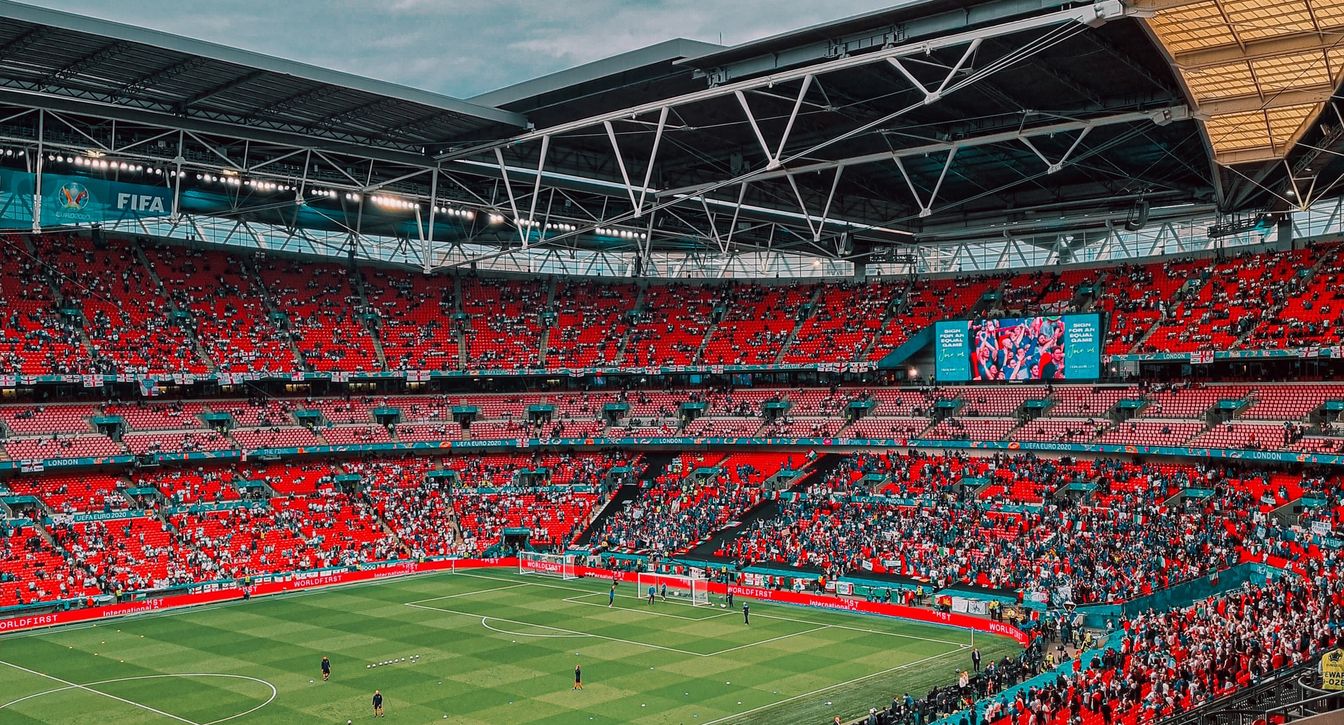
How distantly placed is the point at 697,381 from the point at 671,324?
190 inches

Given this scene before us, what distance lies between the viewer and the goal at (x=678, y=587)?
51.2 m

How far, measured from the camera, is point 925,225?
71.9 metres

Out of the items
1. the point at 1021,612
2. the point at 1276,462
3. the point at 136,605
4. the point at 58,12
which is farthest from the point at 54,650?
the point at 1276,462

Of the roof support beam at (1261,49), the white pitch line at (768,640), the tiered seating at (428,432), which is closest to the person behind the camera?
the roof support beam at (1261,49)

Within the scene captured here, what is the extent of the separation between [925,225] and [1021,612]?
109 ft

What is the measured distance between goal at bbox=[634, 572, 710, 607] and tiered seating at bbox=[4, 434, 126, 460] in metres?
27.8

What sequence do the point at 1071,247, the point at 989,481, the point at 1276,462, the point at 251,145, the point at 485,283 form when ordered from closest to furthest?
the point at 1276,462 < the point at 251,145 < the point at 989,481 < the point at 1071,247 < the point at 485,283

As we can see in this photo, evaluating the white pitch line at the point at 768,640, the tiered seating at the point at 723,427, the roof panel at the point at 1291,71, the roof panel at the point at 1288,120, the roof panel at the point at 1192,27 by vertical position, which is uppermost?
the roof panel at the point at 1192,27

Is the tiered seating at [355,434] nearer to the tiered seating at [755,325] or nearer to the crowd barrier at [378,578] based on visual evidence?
the crowd barrier at [378,578]

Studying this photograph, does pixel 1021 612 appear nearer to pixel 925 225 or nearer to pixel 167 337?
pixel 925 225

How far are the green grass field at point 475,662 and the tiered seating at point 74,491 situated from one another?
9.44m

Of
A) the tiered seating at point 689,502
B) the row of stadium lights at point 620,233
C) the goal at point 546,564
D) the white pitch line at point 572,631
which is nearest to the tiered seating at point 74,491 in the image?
the white pitch line at point 572,631

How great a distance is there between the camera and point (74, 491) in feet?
187

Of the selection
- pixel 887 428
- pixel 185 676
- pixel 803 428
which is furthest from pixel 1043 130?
pixel 185 676
